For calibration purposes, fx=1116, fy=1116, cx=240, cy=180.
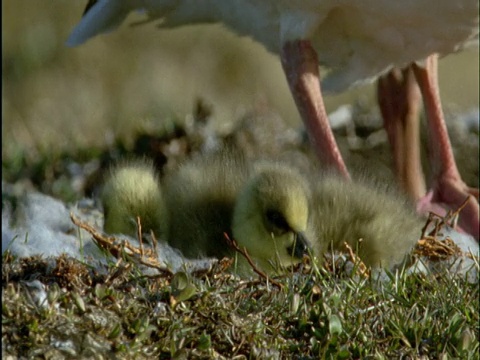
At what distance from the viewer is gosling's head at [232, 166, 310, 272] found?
3275 millimetres

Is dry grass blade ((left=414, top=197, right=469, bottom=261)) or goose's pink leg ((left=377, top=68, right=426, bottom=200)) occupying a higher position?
dry grass blade ((left=414, top=197, right=469, bottom=261))

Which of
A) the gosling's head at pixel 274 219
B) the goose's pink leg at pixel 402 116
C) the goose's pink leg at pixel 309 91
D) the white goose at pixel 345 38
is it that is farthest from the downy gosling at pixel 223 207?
the goose's pink leg at pixel 402 116

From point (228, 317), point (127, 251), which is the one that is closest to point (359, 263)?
point (228, 317)

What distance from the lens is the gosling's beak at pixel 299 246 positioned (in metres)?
3.23

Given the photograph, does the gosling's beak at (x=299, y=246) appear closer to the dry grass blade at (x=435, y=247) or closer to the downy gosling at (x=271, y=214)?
the downy gosling at (x=271, y=214)

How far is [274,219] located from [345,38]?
1.45 meters

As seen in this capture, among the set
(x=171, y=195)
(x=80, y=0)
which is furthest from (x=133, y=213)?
(x=80, y=0)

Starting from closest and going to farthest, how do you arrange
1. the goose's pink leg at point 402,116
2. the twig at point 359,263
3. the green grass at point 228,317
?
the green grass at point 228,317 → the twig at point 359,263 → the goose's pink leg at point 402,116

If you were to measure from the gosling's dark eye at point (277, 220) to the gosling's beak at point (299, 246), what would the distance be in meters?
0.04

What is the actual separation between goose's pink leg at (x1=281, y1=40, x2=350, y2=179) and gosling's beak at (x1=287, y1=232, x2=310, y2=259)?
1068mm

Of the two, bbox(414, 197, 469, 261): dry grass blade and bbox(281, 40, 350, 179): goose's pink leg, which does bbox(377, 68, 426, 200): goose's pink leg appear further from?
bbox(414, 197, 469, 261): dry grass blade

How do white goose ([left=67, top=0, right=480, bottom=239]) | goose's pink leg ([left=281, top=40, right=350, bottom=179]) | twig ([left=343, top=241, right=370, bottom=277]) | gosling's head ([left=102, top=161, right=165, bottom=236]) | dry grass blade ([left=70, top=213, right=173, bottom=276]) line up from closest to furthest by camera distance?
dry grass blade ([left=70, top=213, right=173, bottom=276]) < twig ([left=343, top=241, right=370, bottom=277]) < gosling's head ([left=102, top=161, right=165, bottom=236]) < white goose ([left=67, top=0, right=480, bottom=239]) < goose's pink leg ([left=281, top=40, right=350, bottom=179])

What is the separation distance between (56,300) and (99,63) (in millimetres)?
6135

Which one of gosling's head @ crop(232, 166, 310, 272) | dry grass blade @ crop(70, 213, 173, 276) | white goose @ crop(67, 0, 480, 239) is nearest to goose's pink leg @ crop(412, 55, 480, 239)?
white goose @ crop(67, 0, 480, 239)
